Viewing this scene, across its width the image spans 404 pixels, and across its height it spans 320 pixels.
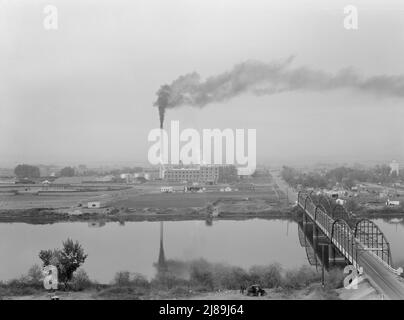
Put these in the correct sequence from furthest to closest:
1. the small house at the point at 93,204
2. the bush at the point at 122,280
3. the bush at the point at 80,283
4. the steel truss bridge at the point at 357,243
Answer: the small house at the point at 93,204 → the bush at the point at 122,280 → the bush at the point at 80,283 → the steel truss bridge at the point at 357,243

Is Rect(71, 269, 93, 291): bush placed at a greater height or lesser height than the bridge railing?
lesser

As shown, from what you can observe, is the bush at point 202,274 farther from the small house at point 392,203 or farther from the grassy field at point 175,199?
the small house at point 392,203

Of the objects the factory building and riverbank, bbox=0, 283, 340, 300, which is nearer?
riverbank, bbox=0, 283, 340, 300

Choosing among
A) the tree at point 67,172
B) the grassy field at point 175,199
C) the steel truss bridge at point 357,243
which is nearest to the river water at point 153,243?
the grassy field at point 175,199

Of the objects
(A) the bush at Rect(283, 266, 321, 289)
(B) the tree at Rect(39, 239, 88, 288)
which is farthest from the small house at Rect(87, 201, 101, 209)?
(A) the bush at Rect(283, 266, 321, 289)

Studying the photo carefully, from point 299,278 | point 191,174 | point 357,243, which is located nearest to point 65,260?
point 191,174

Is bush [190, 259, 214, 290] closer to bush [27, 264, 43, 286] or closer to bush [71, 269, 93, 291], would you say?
bush [71, 269, 93, 291]
